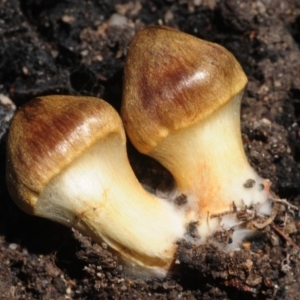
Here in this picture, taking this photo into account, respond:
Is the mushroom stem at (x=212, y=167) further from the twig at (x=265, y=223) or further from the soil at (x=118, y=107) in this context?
the soil at (x=118, y=107)

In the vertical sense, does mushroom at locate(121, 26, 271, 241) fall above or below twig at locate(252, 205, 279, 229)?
above

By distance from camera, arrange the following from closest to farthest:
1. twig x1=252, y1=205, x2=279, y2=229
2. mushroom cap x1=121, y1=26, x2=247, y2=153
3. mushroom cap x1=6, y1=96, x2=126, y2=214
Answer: mushroom cap x1=6, y1=96, x2=126, y2=214, mushroom cap x1=121, y1=26, x2=247, y2=153, twig x1=252, y1=205, x2=279, y2=229

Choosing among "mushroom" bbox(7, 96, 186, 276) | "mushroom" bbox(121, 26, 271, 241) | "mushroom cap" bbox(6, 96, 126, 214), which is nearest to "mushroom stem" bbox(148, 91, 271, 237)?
"mushroom" bbox(121, 26, 271, 241)

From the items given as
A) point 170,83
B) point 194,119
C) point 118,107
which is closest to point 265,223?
point 194,119

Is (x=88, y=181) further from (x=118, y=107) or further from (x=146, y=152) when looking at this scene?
(x=118, y=107)

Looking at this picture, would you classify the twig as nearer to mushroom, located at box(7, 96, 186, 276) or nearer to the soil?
the soil

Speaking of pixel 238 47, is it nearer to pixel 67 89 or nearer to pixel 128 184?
pixel 67 89

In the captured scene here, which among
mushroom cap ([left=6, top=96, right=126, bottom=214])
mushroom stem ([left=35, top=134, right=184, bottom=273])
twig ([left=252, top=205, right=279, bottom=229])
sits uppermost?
mushroom cap ([left=6, top=96, right=126, bottom=214])

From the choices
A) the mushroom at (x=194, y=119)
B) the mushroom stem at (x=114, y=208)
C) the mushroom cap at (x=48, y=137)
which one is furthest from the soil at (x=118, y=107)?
the mushroom cap at (x=48, y=137)
